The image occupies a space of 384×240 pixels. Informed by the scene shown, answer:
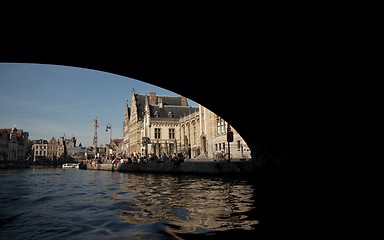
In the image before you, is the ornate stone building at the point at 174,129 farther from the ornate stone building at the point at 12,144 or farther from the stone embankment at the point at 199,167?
the ornate stone building at the point at 12,144

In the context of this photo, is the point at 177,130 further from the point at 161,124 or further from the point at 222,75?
the point at 222,75

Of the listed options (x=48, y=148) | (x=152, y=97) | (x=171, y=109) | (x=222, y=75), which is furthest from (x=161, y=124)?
(x=48, y=148)

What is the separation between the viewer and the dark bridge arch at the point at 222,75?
8625 mm

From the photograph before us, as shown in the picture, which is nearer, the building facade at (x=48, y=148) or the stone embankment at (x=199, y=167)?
the stone embankment at (x=199, y=167)

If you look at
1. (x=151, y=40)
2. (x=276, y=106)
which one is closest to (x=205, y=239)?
(x=151, y=40)

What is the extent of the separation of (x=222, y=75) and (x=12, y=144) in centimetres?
12110

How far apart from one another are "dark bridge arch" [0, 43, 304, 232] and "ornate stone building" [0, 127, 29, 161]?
10982 cm

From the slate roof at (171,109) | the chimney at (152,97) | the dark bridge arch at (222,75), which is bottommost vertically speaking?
the dark bridge arch at (222,75)

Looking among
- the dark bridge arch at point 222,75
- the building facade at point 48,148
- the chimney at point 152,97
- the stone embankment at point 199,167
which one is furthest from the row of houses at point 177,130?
the building facade at point 48,148

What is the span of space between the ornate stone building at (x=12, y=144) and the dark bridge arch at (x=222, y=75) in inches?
4324

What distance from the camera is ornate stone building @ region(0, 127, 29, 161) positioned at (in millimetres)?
101500

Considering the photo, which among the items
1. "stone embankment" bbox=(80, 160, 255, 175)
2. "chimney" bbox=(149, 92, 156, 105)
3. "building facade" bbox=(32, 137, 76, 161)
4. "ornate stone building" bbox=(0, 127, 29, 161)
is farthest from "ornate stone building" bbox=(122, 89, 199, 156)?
"building facade" bbox=(32, 137, 76, 161)

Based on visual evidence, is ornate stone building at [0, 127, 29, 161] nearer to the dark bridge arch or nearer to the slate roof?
the slate roof

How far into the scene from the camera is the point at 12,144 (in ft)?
356
